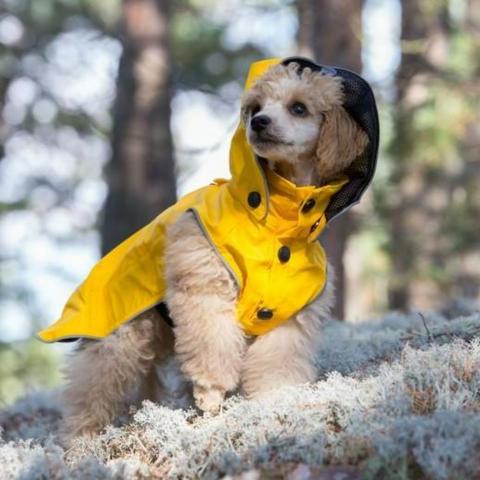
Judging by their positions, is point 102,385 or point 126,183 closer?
point 102,385

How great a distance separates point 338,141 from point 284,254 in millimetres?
764

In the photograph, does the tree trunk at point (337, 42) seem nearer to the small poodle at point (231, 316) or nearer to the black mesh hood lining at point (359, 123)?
the black mesh hood lining at point (359, 123)

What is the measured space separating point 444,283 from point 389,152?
272 centimetres

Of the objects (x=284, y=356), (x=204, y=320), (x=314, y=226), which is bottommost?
(x=284, y=356)

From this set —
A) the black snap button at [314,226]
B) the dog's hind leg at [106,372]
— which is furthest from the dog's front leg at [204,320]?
the black snap button at [314,226]

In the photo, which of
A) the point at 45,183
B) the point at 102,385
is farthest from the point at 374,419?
the point at 45,183

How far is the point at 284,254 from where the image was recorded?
5059 mm

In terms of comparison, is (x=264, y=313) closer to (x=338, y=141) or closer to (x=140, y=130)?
(x=338, y=141)

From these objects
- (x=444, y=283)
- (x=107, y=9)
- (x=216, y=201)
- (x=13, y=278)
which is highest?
(x=107, y=9)

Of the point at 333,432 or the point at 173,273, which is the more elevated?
the point at 173,273

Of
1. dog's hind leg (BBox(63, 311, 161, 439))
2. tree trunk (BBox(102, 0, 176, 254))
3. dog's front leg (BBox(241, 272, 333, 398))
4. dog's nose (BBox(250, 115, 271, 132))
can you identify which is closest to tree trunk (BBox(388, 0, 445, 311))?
tree trunk (BBox(102, 0, 176, 254))

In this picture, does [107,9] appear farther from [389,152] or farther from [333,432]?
[333,432]

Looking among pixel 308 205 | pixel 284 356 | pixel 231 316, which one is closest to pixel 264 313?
pixel 231 316

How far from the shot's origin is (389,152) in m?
15.6
